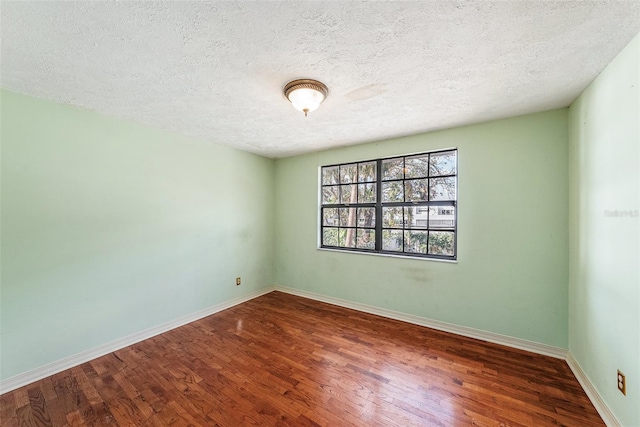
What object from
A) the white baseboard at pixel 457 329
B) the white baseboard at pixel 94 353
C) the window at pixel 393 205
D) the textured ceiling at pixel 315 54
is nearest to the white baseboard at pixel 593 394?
the white baseboard at pixel 457 329

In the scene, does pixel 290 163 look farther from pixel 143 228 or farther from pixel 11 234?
pixel 11 234

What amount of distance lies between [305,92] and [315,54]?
344 mm

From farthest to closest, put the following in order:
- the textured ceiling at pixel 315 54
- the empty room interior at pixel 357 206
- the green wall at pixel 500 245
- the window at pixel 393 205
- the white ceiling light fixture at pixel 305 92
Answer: the window at pixel 393 205 < the green wall at pixel 500 245 < the white ceiling light fixture at pixel 305 92 < the empty room interior at pixel 357 206 < the textured ceiling at pixel 315 54

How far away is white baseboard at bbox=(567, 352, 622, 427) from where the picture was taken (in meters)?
1.54

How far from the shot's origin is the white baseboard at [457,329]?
92.0 inches

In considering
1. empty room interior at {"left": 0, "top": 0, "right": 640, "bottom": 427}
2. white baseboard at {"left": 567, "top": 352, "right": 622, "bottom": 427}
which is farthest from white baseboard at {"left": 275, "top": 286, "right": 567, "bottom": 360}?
white baseboard at {"left": 567, "top": 352, "right": 622, "bottom": 427}

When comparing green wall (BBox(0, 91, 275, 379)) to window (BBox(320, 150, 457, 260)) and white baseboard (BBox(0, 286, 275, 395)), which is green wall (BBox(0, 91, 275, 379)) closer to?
white baseboard (BBox(0, 286, 275, 395))

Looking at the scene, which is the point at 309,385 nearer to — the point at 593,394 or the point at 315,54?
the point at 593,394

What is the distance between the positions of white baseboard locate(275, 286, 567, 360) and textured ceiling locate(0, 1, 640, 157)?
229cm

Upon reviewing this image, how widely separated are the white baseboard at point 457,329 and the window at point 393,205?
0.78m

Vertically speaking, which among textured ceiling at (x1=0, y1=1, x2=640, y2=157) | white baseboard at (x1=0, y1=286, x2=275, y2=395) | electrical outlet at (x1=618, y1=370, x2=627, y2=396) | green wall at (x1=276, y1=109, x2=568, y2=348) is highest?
textured ceiling at (x1=0, y1=1, x2=640, y2=157)

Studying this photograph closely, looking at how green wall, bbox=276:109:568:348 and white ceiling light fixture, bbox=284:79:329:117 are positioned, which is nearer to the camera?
white ceiling light fixture, bbox=284:79:329:117

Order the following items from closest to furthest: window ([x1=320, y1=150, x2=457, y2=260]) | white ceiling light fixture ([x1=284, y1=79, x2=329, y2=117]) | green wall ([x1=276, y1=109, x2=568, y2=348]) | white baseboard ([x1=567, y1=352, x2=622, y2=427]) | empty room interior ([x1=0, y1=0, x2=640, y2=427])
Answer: empty room interior ([x1=0, y1=0, x2=640, y2=427]), white baseboard ([x1=567, y1=352, x2=622, y2=427]), white ceiling light fixture ([x1=284, y1=79, x2=329, y2=117]), green wall ([x1=276, y1=109, x2=568, y2=348]), window ([x1=320, y1=150, x2=457, y2=260])

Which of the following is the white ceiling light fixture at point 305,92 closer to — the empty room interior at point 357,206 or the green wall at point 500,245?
the empty room interior at point 357,206
